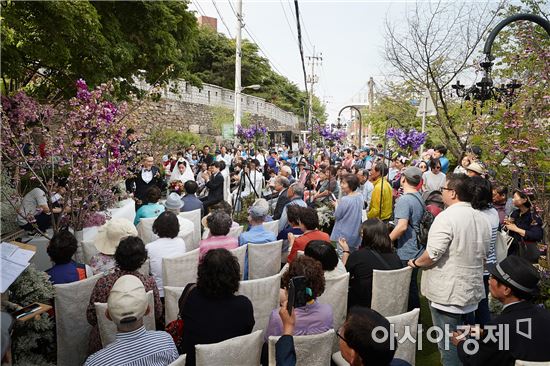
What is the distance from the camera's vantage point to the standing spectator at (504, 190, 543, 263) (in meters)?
4.48

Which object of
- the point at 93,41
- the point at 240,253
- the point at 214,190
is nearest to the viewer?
the point at 240,253

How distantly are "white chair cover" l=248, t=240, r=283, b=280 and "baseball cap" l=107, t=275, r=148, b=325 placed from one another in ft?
6.01

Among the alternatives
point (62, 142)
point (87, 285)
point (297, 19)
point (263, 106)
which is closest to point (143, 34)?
point (297, 19)

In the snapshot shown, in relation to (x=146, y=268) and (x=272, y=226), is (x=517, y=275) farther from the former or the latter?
(x=272, y=226)

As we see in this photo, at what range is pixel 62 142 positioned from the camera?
4.03 m

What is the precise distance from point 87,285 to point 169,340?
108cm

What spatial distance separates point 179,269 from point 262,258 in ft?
2.88

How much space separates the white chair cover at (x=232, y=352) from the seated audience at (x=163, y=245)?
5.63 ft

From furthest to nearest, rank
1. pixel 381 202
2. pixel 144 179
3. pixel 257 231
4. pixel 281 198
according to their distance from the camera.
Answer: pixel 144 179
pixel 281 198
pixel 381 202
pixel 257 231

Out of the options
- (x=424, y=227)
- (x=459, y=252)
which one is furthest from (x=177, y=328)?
(x=424, y=227)

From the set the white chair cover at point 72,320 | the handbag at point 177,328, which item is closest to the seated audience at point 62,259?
the white chair cover at point 72,320

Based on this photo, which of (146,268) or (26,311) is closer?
(26,311)

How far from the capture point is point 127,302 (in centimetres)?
235

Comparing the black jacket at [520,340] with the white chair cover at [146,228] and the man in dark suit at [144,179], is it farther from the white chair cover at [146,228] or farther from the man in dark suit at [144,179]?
the man in dark suit at [144,179]
